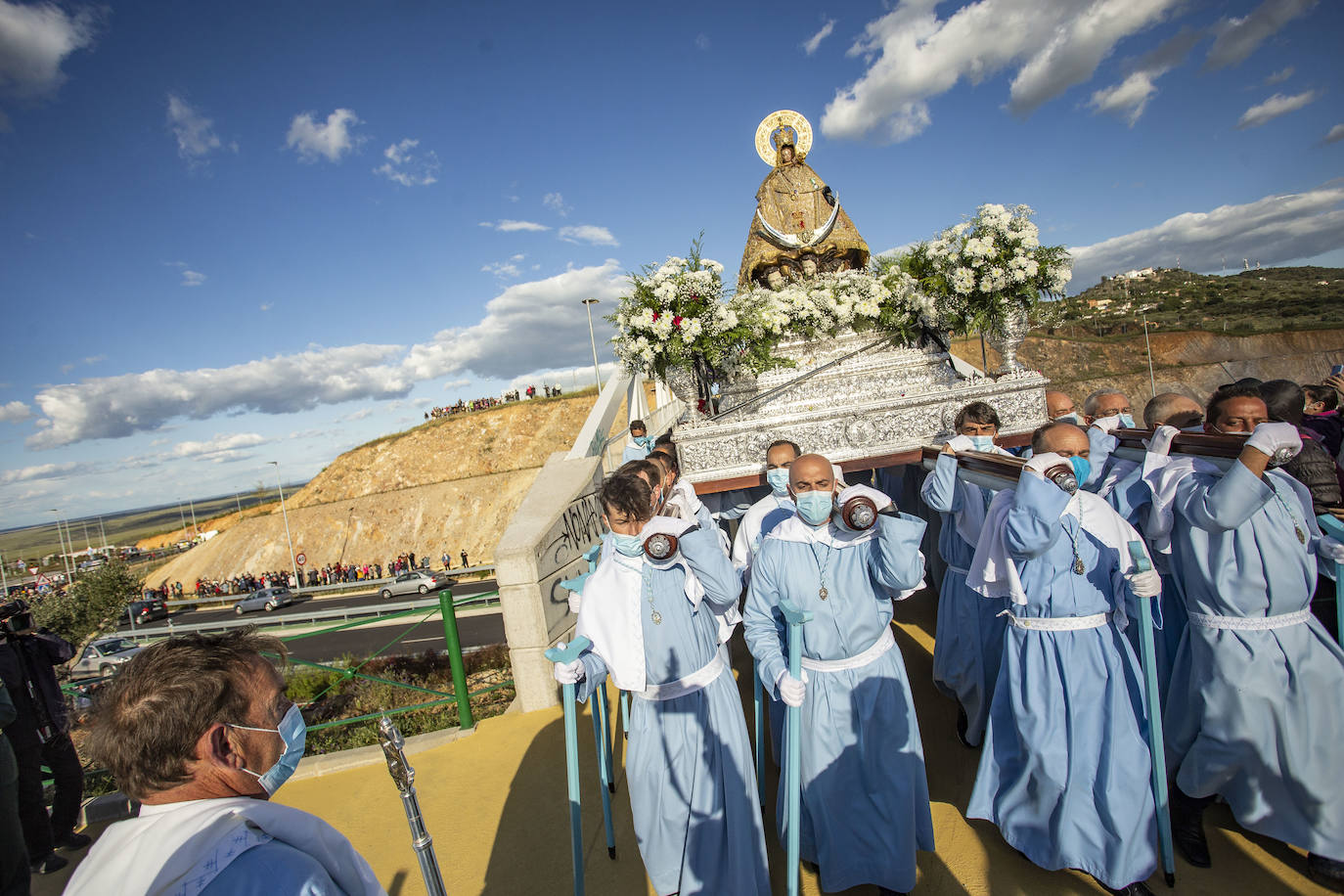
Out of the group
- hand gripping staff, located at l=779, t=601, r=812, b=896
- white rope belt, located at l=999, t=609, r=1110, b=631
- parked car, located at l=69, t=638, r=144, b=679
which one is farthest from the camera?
parked car, located at l=69, t=638, r=144, b=679

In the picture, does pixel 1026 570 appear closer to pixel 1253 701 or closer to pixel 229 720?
pixel 1253 701

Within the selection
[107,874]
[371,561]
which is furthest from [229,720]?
[371,561]

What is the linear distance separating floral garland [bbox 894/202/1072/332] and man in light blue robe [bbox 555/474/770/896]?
19.5 feet

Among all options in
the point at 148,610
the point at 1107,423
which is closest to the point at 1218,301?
the point at 1107,423

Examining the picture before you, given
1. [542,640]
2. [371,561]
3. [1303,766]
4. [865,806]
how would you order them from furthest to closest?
1. [371,561]
2. [542,640]
3. [865,806]
4. [1303,766]

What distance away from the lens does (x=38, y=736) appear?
4461 millimetres

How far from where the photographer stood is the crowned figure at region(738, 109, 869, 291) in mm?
13055

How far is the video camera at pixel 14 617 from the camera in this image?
443 cm

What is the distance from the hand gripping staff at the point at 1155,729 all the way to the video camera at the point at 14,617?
283 inches

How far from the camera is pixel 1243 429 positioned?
3.46 metres

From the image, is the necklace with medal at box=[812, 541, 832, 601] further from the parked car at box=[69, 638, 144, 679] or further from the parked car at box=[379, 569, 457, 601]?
the parked car at box=[379, 569, 457, 601]

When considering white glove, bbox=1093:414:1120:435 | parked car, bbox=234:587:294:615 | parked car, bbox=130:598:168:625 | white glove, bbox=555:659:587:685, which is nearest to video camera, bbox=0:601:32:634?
white glove, bbox=555:659:587:685

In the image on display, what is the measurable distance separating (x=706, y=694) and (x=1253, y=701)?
9.15 feet

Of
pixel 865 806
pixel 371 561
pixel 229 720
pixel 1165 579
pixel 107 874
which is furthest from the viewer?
pixel 371 561
